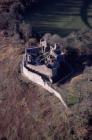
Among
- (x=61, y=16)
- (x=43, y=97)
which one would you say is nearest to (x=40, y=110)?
(x=43, y=97)

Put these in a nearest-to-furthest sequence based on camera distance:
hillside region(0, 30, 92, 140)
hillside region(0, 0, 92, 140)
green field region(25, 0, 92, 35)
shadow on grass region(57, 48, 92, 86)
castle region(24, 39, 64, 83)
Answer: hillside region(0, 30, 92, 140)
hillside region(0, 0, 92, 140)
castle region(24, 39, 64, 83)
shadow on grass region(57, 48, 92, 86)
green field region(25, 0, 92, 35)

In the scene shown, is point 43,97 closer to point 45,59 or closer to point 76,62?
point 45,59

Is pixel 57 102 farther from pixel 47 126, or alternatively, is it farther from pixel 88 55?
pixel 88 55

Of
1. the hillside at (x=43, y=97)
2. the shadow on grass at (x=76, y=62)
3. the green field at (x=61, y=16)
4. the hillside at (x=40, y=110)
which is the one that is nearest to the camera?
the hillside at (x=40, y=110)

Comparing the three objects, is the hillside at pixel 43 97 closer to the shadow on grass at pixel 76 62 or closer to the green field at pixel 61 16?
the shadow on grass at pixel 76 62

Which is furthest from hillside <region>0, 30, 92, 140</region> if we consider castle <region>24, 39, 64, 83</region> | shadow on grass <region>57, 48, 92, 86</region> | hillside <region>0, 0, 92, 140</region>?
castle <region>24, 39, 64, 83</region>

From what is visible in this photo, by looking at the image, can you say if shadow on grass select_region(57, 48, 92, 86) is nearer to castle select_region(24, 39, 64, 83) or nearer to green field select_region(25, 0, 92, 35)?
castle select_region(24, 39, 64, 83)

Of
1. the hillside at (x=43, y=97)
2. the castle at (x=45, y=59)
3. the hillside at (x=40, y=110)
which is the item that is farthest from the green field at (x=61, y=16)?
the hillside at (x=40, y=110)

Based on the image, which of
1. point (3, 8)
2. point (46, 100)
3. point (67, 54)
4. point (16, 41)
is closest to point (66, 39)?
point (67, 54)
